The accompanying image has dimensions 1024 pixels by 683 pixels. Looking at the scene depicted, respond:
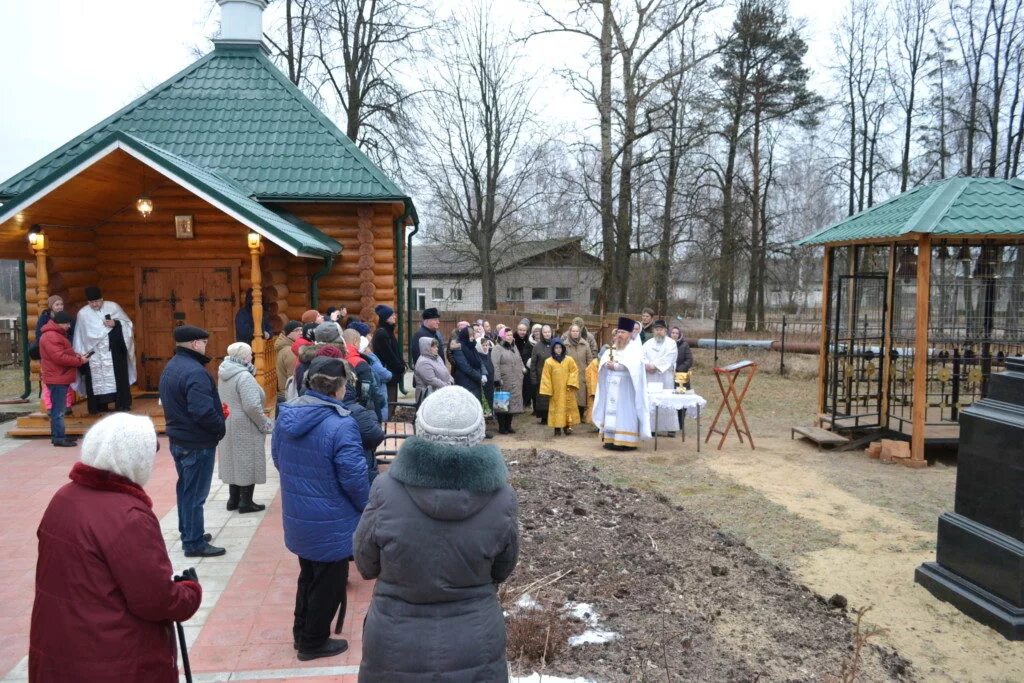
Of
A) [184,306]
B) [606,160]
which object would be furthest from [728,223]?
[184,306]

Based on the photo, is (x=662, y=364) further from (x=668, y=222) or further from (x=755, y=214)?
(x=755, y=214)

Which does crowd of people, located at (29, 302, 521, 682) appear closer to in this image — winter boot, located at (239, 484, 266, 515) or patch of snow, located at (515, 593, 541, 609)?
patch of snow, located at (515, 593, 541, 609)

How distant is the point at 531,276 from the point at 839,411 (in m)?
31.0

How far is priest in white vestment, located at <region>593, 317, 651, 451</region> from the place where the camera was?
1016 centimetres

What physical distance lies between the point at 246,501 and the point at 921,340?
790cm

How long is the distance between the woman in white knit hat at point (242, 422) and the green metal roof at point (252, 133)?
254 inches

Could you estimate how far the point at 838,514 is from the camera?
23.9 feet

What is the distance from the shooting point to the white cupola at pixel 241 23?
13.7 meters

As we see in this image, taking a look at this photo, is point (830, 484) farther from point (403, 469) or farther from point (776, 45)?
point (776, 45)

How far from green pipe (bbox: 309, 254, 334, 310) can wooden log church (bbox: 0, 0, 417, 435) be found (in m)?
0.04

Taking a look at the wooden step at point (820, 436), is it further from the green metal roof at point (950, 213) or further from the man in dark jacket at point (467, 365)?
the man in dark jacket at point (467, 365)

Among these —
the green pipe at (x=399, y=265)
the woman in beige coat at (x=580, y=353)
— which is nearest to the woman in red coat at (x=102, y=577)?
the woman in beige coat at (x=580, y=353)

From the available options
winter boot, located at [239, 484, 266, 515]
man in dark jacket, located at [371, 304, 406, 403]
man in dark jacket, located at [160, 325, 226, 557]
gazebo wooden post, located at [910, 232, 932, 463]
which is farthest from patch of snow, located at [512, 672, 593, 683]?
gazebo wooden post, located at [910, 232, 932, 463]

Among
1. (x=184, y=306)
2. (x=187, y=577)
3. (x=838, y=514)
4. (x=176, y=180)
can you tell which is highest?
(x=176, y=180)
